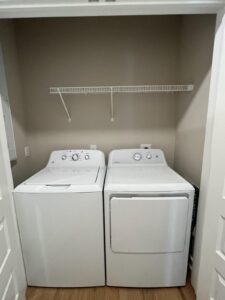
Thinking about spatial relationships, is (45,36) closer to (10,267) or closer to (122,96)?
(122,96)

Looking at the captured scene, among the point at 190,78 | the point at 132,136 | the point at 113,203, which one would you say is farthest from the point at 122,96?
the point at 113,203

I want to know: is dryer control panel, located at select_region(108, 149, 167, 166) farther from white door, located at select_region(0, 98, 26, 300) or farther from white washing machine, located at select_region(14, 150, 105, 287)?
white door, located at select_region(0, 98, 26, 300)

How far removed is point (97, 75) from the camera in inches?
83.0

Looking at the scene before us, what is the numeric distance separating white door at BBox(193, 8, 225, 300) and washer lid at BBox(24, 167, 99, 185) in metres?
0.88

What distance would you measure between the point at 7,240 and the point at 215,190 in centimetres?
149

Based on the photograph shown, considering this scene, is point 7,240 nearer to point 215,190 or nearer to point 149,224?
point 149,224

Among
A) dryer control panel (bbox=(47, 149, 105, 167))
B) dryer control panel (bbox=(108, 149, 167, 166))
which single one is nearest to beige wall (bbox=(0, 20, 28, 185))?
dryer control panel (bbox=(47, 149, 105, 167))

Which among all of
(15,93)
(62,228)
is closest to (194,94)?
(62,228)

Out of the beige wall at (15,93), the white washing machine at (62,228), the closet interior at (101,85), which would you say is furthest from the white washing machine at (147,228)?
the beige wall at (15,93)

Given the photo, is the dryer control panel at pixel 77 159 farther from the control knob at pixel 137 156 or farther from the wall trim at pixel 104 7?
the wall trim at pixel 104 7

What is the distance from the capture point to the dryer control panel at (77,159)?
2.02 meters

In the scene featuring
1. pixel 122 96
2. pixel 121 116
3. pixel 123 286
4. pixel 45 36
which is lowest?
pixel 123 286

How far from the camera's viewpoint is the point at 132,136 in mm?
2250

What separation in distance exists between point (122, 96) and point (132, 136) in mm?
485
